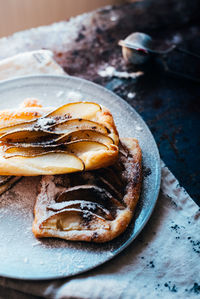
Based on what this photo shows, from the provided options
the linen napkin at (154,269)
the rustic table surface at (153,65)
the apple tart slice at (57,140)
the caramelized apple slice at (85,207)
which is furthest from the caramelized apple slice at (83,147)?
the rustic table surface at (153,65)

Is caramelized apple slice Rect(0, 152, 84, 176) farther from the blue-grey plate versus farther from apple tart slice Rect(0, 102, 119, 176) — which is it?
the blue-grey plate

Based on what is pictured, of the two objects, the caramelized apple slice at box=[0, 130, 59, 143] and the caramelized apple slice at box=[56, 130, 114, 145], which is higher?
the caramelized apple slice at box=[0, 130, 59, 143]

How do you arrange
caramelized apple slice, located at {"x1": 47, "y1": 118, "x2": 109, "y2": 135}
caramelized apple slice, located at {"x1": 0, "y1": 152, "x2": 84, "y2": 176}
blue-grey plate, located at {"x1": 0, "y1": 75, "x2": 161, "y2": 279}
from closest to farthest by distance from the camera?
blue-grey plate, located at {"x1": 0, "y1": 75, "x2": 161, "y2": 279}
caramelized apple slice, located at {"x1": 0, "y1": 152, "x2": 84, "y2": 176}
caramelized apple slice, located at {"x1": 47, "y1": 118, "x2": 109, "y2": 135}

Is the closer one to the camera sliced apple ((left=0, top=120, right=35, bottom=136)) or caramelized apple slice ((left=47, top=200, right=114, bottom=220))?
caramelized apple slice ((left=47, top=200, right=114, bottom=220))

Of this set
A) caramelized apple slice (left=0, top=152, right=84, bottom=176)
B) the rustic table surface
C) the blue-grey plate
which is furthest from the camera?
the rustic table surface

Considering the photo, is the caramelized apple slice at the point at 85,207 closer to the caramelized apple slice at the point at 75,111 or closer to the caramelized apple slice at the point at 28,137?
the caramelized apple slice at the point at 28,137

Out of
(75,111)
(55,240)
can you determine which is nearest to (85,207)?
(55,240)

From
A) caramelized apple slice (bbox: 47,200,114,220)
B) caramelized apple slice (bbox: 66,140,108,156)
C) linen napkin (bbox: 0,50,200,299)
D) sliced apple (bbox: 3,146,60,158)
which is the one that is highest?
sliced apple (bbox: 3,146,60,158)

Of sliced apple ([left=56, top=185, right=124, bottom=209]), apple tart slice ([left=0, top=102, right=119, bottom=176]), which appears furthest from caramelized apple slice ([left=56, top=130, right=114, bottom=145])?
sliced apple ([left=56, top=185, right=124, bottom=209])
